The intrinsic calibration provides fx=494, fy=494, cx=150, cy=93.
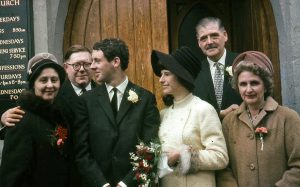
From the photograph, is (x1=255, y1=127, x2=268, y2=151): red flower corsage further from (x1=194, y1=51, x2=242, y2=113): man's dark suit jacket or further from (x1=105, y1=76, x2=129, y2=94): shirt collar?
(x1=105, y1=76, x2=129, y2=94): shirt collar

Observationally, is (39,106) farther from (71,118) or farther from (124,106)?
(124,106)

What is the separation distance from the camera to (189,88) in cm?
381

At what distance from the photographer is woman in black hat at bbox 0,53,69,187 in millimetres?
3566

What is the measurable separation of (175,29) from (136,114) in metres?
2.68

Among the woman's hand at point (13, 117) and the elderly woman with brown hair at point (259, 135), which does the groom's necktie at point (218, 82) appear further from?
the woman's hand at point (13, 117)

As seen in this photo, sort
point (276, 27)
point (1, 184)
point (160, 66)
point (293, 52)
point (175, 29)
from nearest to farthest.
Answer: point (1, 184)
point (160, 66)
point (293, 52)
point (276, 27)
point (175, 29)

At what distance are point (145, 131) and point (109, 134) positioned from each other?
28cm

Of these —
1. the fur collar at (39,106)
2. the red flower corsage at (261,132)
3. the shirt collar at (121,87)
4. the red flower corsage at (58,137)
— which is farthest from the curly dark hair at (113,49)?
the red flower corsage at (261,132)

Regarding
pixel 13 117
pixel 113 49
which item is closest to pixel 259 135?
pixel 113 49

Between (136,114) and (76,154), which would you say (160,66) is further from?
(76,154)

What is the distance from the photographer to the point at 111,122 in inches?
146

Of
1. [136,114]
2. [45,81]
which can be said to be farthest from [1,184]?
[136,114]

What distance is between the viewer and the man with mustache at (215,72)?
4.42m

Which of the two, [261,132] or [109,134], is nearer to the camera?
[261,132]
